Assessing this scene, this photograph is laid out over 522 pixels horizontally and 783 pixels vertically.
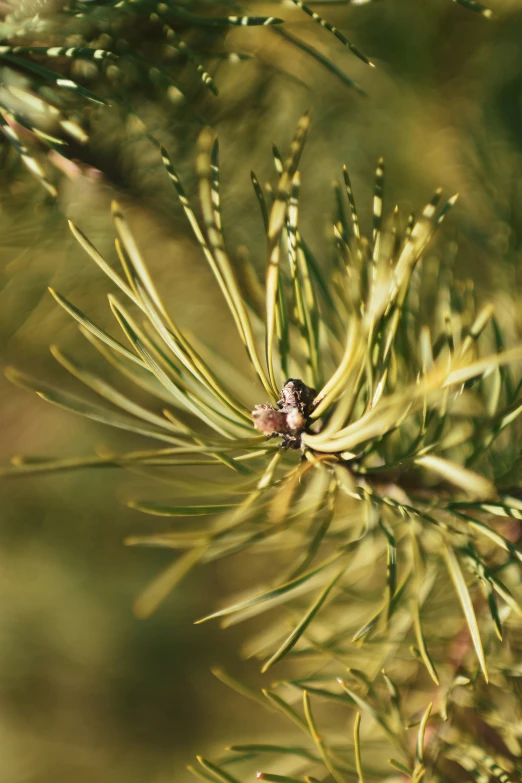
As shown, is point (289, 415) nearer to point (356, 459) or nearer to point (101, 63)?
point (356, 459)

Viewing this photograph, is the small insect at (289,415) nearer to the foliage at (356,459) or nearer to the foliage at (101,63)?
the foliage at (356,459)

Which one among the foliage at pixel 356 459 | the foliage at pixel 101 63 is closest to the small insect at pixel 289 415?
the foliage at pixel 356 459

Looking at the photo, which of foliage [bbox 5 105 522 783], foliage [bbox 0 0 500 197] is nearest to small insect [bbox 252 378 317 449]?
foliage [bbox 5 105 522 783]

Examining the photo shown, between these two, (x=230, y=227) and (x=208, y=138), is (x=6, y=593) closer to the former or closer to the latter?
(x=230, y=227)

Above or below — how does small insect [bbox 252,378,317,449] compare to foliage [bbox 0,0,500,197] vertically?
below

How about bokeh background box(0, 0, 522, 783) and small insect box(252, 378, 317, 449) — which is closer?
small insect box(252, 378, 317, 449)

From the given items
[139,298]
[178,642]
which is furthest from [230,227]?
[178,642]

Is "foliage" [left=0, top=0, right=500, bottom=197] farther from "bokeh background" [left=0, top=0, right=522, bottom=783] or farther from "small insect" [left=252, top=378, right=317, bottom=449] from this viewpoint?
"small insect" [left=252, top=378, right=317, bottom=449]
